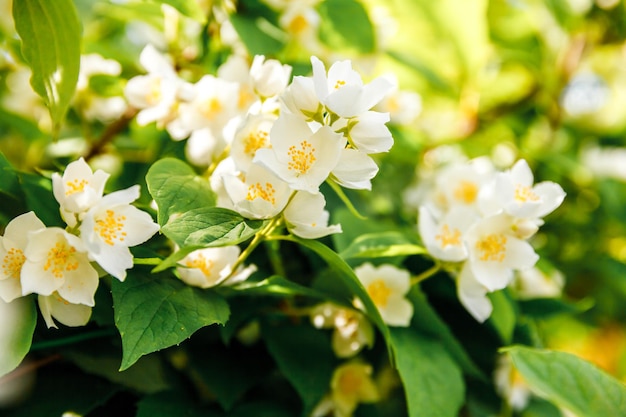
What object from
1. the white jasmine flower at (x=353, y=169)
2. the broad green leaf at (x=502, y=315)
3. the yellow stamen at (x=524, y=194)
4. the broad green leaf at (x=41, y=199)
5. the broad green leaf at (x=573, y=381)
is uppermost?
the white jasmine flower at (x=353, y=169)

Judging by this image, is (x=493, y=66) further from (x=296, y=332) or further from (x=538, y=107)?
(x=296, y=332)

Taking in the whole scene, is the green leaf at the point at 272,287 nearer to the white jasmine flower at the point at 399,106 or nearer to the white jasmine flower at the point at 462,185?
the white jasmine flower at the point at 462,185

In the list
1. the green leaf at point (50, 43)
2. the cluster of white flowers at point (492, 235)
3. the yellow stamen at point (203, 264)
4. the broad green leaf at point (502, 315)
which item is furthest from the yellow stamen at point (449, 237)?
the green leaf at point (50, 43)

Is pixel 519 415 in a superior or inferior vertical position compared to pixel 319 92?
inferior

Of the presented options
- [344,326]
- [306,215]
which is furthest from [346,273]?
[344,326]

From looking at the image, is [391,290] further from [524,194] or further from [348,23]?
[348,23]

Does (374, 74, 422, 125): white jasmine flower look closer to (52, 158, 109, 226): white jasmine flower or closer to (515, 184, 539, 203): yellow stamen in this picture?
(515, 184, 539, 203): yellow stamen

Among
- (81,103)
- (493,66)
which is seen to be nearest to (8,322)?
(81,103)
